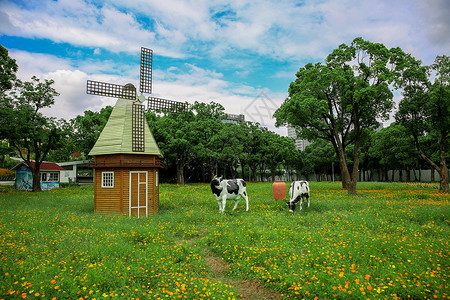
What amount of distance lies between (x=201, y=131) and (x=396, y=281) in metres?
44.4

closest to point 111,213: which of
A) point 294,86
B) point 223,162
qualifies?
point 294,86

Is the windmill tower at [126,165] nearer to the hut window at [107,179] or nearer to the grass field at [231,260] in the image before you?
the hut window at [107,179]

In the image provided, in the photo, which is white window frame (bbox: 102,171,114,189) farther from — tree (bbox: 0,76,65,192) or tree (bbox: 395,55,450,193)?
tree (bbox: 395,55,450,193)

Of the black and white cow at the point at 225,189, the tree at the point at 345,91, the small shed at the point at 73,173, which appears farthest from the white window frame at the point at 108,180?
the small shed at the point at 73,173

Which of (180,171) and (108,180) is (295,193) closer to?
(108,180)

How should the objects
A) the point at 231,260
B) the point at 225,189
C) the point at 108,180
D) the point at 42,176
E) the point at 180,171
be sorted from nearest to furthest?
the point at 231,260 < the point at 225,189 < the point at 108,180 < the point at 42,176 < the point at 180,171

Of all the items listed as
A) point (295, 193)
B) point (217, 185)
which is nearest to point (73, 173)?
point (217, 185)

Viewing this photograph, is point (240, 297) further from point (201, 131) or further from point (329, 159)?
point (329, 159)

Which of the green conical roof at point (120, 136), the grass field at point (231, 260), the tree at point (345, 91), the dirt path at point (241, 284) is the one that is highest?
the tree at point (345, 91)

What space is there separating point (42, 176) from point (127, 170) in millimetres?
35807

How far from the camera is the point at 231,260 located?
9602 millimetres

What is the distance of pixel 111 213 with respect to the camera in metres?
18.9

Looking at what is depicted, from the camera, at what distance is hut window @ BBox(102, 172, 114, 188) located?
19.4m

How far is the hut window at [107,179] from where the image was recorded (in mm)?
19406
